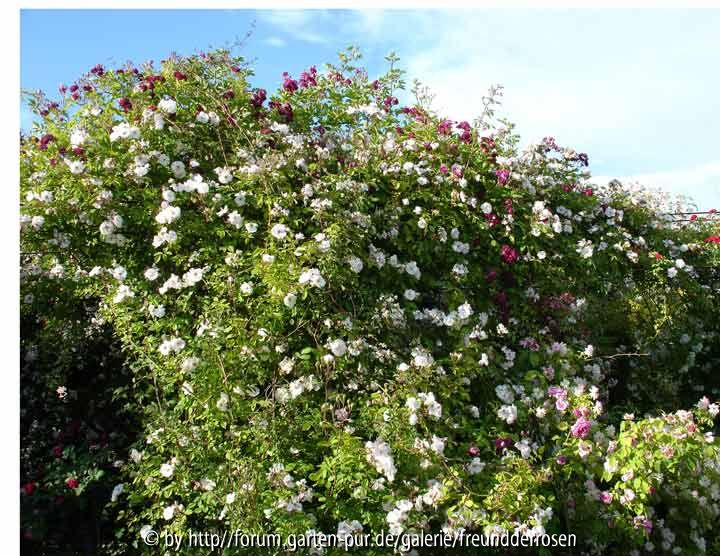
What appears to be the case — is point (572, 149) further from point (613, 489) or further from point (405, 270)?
point (613, 489)

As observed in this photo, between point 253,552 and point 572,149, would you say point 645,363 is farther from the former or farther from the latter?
point 253,552

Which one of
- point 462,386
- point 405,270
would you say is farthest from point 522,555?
point 405,270

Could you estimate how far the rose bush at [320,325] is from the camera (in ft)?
10.3

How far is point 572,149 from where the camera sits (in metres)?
5.01

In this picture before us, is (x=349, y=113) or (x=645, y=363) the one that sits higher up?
(x=349, y=113)

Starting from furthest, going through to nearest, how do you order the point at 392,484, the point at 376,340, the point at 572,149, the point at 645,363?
1. the point at 645,363
2. the point at 572,149
3. the point at 376,340
4. the point at 392,484

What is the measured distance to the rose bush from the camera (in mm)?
3145

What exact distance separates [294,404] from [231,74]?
80.7 inches

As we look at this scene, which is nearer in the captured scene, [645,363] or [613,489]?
[613,489]

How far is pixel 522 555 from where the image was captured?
10.7ft

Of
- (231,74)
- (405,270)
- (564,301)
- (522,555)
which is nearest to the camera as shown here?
(522,555)

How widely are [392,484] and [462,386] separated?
2.43ft

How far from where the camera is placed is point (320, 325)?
3402 mm

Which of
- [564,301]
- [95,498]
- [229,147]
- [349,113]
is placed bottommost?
[95,498]
